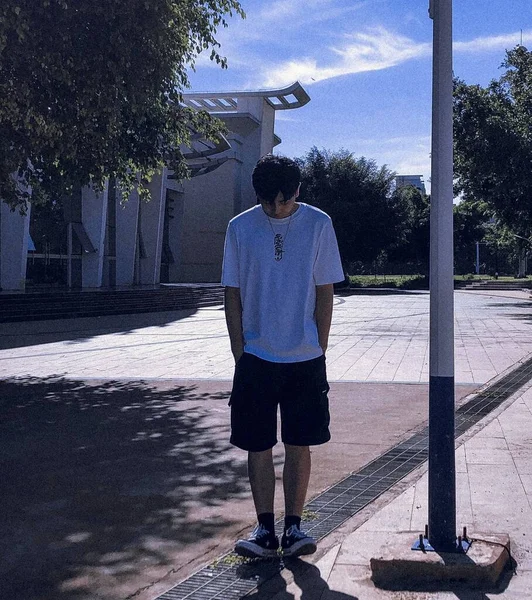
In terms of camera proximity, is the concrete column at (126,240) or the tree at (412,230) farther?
the tree at (412,230)

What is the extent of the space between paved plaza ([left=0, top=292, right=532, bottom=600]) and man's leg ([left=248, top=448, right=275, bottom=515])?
0.97 ft

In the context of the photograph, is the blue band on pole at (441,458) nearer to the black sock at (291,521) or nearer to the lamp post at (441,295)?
the lamp post at (441,295)

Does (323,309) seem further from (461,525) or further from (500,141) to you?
(500,141)

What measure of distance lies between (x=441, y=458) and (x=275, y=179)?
1433mm

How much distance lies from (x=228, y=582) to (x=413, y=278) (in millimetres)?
51249

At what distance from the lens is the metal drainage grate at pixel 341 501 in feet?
11.5

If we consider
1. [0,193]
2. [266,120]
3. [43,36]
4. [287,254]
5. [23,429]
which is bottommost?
[23,429]

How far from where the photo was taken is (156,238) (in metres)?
39.1

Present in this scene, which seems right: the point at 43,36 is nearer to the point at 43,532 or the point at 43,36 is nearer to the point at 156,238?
the point at 43,532

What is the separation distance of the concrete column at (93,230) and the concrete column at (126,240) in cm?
380

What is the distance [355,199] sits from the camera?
55.9m

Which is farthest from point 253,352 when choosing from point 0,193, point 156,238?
point 156,238

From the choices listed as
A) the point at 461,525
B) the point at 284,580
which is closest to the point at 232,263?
the point at 284,580

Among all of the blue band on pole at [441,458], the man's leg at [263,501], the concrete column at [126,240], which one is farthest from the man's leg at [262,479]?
the concrete column at [126,240]
